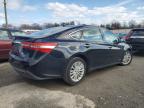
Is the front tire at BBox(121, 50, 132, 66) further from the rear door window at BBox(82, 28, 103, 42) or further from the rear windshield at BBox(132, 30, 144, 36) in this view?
the rear windshield at BBox(132, 30, 144, 36)

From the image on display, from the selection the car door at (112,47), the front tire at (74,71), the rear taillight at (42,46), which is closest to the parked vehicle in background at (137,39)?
the car door at (112,47)

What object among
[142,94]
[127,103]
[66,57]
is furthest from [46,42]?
[142,94]

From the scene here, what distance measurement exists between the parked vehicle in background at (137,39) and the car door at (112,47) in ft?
8.62

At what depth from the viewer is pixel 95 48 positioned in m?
5.13

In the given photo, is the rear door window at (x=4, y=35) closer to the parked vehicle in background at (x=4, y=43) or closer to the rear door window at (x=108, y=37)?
the parked vehicle in background at (x=4, y=43)

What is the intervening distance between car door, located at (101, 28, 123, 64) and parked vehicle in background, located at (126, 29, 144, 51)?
263cm

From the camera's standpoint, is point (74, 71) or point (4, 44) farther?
point (4, 44)

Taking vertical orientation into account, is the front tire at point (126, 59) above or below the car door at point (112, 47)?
below

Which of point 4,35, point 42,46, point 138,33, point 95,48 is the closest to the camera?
point 42,46

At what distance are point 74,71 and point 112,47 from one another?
184 cm

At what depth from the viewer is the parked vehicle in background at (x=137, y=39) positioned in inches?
339

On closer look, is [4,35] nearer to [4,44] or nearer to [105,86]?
[4,44]

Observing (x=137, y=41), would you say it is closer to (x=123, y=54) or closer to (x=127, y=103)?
(x=123, y=54)

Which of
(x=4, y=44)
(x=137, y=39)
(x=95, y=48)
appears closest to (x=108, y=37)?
(x=95, y=48)
